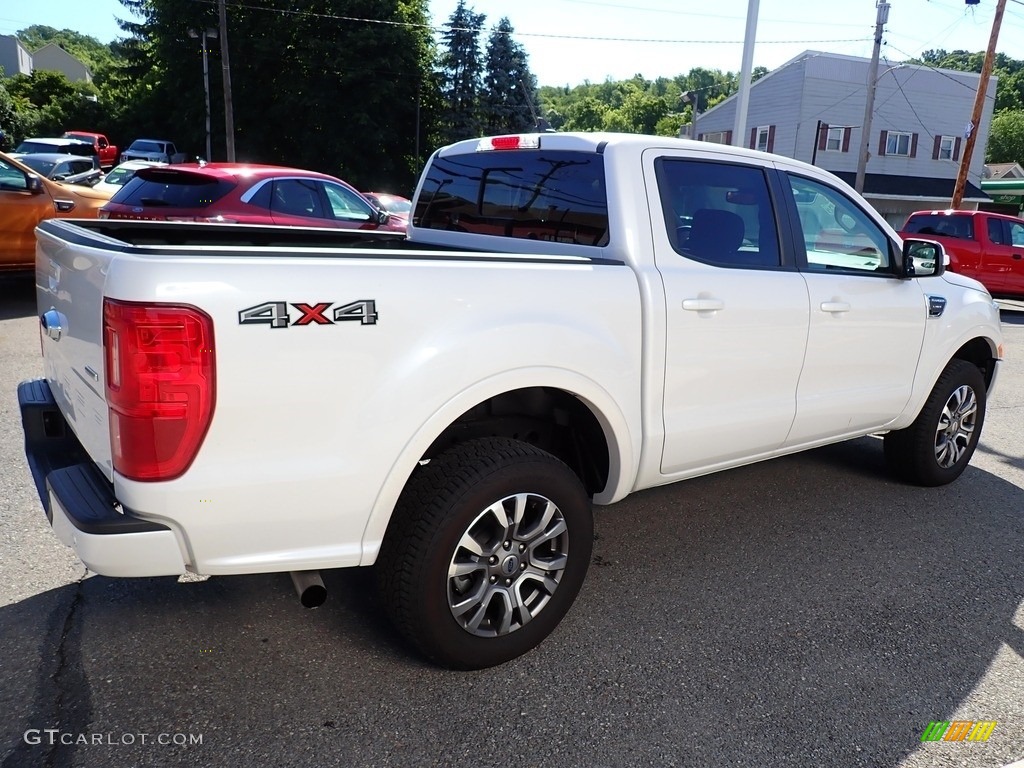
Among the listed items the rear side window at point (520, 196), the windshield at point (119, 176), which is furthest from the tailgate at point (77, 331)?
the windshield at point (119, 176)

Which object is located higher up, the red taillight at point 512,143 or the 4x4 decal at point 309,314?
the red taillight at point 512,143

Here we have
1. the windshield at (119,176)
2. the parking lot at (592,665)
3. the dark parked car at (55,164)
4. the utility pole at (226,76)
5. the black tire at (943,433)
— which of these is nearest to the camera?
the parking lot at (592,665)

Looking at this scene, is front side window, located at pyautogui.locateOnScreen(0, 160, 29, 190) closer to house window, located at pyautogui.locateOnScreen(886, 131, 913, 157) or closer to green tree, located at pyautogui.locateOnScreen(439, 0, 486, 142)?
green tree, located at pyautogui.locateOnScreen(439, 0, 486, 142)

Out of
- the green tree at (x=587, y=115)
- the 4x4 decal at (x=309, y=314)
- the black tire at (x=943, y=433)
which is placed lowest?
the black tire at (x=943, y=433)

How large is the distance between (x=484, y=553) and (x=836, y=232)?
2.63 metres

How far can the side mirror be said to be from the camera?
4.21 m

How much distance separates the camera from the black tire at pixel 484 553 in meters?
2.60

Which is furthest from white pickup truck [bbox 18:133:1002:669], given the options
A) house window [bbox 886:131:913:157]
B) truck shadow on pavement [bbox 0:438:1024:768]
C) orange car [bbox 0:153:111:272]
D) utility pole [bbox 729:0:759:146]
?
house window [bbox 886:131:913:157]

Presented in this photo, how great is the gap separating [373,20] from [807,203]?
36.3 m

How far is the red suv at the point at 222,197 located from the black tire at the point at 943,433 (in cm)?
550

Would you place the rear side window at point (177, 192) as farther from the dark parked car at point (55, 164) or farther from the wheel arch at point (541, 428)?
the dark parked car at point (55, 164)

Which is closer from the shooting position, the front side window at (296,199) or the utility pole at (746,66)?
the front side window at (296,199)

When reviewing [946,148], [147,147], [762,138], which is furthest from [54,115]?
[946,148]

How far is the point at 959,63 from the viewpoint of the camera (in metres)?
65.7
